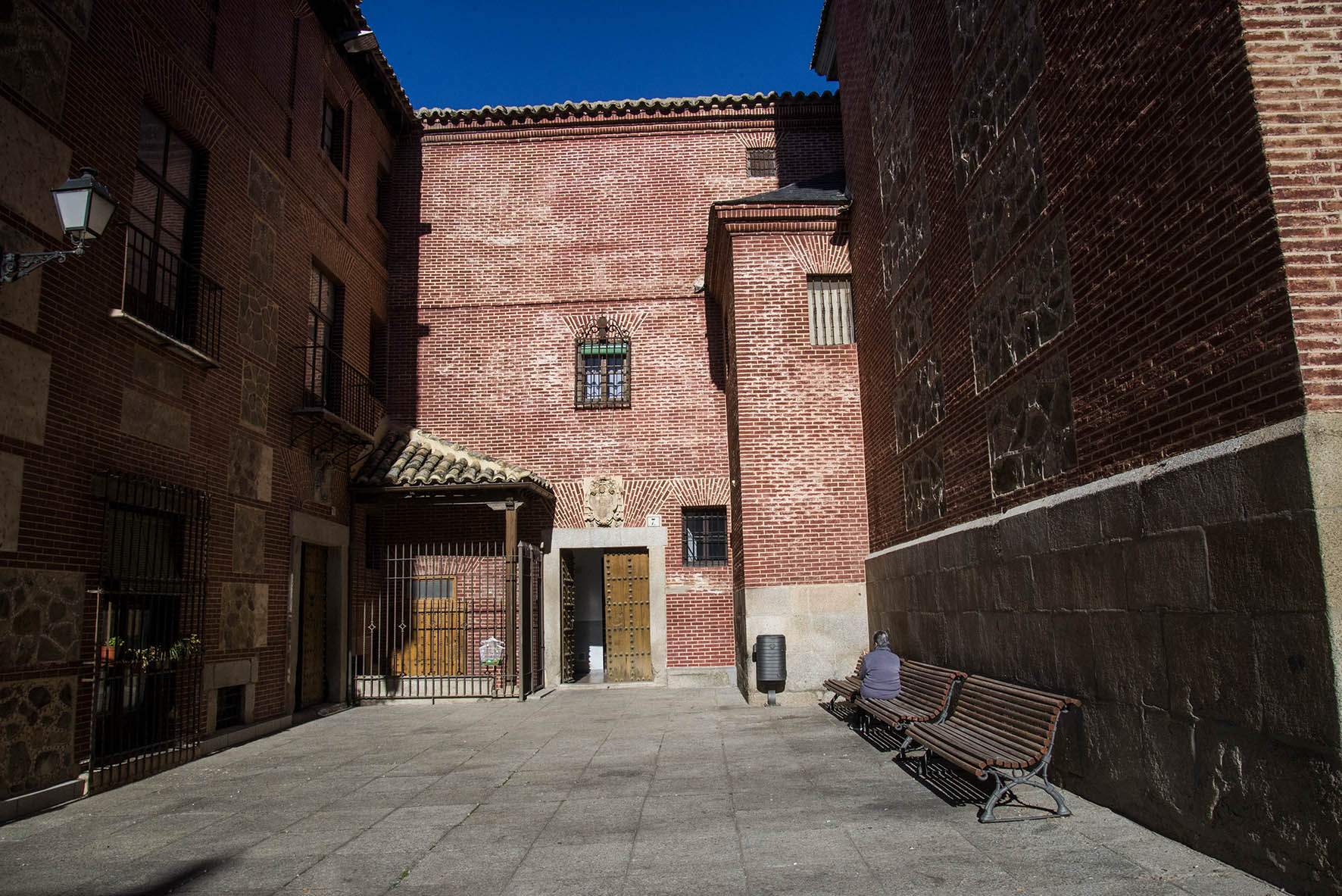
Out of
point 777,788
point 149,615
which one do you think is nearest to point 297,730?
point 149,615

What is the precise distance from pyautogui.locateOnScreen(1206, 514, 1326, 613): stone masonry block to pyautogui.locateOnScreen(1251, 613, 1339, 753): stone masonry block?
75 mm

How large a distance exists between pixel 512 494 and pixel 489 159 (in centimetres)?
649

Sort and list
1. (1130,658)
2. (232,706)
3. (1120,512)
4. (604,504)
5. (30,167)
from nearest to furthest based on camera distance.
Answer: (1130,658)
(1120,512)
(30,167)
(232,706)
(604,504)

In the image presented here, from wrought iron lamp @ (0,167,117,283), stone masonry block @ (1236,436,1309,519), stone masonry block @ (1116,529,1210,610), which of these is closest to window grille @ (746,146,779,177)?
wrought iron lamp @ (0,167,117,283)

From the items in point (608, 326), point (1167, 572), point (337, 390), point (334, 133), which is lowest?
point (1167, 572)

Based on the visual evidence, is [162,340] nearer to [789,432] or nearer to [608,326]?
[789,432]

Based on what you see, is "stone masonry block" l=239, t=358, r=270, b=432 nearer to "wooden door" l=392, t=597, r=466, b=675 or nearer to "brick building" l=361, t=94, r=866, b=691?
"brick building" l=361, t=94, r=866, b=691

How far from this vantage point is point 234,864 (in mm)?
4758

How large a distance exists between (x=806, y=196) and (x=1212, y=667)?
9363 millimetres

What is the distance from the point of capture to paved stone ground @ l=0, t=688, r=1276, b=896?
4234 millimetres

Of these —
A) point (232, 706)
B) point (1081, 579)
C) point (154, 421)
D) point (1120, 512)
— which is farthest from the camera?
point (232, 706)

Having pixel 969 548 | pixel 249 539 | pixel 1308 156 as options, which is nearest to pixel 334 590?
pixel 249 539

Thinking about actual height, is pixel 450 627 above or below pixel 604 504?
below

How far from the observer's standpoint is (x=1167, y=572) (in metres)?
4.55
